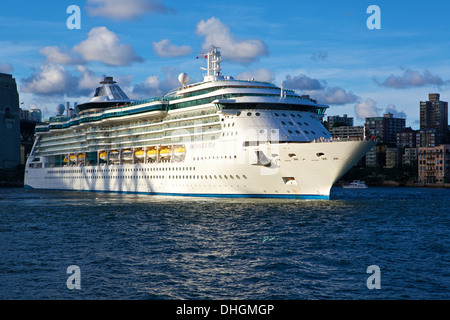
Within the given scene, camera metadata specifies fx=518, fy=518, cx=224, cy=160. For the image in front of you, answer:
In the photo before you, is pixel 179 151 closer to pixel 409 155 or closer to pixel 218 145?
pixel 218 145

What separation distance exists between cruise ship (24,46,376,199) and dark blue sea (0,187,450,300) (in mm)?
6748

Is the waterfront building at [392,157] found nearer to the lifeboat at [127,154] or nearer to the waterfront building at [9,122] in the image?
the waterfront building at [9,122]

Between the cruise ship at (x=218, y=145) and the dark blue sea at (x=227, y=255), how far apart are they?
22.1 ft

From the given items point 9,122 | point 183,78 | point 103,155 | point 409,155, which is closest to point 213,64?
point 183,78

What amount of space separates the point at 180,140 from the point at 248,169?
44.5 feet

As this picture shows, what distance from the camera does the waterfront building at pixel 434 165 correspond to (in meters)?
150

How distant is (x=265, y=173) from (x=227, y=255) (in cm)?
2396

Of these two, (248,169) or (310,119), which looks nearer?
(248,169)

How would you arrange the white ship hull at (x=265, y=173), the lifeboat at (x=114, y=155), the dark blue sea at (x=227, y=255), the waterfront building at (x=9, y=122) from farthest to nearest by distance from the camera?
1. the waterfront building at (x=9, y=122)
2. the lifeboat at (x=114, y=155)
3. the white ship hull at (x=265, y=173)
4. the dark blue sea at (x=227, y=255)

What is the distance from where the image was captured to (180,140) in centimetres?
5825
